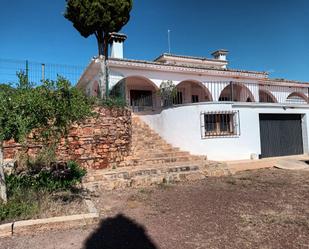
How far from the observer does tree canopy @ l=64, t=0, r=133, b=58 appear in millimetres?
12005

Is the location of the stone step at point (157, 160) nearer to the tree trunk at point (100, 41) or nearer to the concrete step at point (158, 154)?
the concrete step at point (158, 154)

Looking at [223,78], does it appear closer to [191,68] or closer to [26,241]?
[191,68]

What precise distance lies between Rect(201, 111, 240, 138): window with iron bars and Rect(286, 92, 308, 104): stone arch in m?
10.9

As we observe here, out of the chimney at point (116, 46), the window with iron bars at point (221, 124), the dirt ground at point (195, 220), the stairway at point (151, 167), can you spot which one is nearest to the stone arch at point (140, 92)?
the chimney at point (116, 46)

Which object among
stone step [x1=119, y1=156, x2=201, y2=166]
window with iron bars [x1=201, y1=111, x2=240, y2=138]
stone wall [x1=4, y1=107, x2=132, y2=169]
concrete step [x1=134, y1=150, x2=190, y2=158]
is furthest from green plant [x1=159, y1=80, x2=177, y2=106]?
stone step [x1=119, y1=156, x2=201, y2=166]

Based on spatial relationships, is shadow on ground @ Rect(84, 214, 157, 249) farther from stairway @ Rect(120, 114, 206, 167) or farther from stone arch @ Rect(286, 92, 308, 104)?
stone arch @ Rect(286, 92, 308, 104)

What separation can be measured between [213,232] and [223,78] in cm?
1421

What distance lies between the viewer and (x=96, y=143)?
9125mm

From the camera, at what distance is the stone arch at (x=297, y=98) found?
19984 mm

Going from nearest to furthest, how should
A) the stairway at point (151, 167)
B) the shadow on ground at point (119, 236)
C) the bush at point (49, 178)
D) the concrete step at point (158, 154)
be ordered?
the shadow on ground at point (119, 236) < the bush at point (49, 178) < the stairway at point (151, 167) < the concrete step at point (158, 154)

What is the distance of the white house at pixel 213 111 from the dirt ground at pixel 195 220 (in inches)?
138

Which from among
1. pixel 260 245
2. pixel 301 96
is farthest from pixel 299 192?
pixel 301 96

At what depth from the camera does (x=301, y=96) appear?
20375 mm

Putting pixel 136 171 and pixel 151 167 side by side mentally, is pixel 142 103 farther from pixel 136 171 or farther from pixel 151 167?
pixel 136 171
